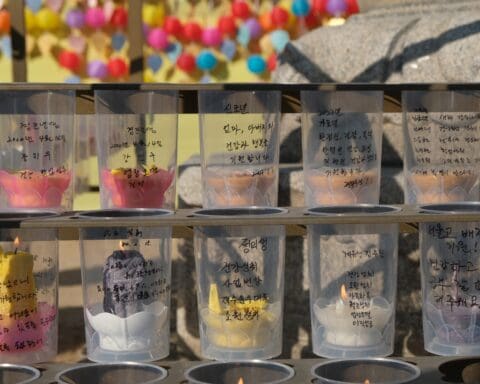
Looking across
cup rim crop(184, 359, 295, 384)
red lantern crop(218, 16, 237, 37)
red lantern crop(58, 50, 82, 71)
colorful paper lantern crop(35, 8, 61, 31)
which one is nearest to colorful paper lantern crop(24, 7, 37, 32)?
colorful paper lantern crop(35, 8, 61, 31)

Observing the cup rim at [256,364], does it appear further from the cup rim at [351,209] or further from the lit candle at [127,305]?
the cup rim at [351,209]

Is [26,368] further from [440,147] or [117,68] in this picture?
[117,68]

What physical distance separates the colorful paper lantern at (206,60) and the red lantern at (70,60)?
0.79 m

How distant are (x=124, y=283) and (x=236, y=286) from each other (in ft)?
0.56

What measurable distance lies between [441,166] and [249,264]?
46cm

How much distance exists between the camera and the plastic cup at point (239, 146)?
5.89 feet

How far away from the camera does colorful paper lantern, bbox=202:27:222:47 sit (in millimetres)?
6711

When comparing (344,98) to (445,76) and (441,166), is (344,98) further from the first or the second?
(445,76)

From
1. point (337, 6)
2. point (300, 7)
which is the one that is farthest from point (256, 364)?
point (300, 7)

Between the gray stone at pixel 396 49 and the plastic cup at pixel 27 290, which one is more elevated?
the gray stone at pixel 396 49

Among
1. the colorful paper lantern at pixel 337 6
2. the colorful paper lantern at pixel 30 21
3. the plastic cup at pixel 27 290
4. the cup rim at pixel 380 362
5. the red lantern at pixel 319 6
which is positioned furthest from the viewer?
the colorful paper lantern at pixel 30 21

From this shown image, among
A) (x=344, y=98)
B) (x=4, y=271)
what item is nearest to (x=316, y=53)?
(x=344, y=98)

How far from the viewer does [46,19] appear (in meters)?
6.73

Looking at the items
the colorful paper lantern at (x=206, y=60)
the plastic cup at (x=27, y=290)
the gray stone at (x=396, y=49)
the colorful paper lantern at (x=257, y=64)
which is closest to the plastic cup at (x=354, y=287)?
the plastic cup at (x=27, y=290)
